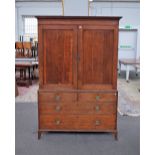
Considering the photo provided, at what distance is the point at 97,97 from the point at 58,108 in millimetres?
518

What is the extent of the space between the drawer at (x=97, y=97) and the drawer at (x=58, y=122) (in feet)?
0.90

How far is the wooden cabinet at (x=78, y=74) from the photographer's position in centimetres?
280

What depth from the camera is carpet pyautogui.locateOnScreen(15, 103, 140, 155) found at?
2635 millimetres

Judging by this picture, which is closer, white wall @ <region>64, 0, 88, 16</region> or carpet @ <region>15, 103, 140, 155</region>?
carpet @ <region>15, 103, 140, 155</region>

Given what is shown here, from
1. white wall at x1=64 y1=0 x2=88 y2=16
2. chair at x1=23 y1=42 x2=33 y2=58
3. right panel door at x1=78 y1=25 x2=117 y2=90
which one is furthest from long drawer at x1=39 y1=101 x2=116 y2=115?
chair at x1=23 y1=42 x2=33 y2=58

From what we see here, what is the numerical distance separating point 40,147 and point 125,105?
2.25 meters

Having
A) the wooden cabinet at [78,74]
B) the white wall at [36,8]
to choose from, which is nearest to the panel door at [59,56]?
the wooden cabinet at [78,74]

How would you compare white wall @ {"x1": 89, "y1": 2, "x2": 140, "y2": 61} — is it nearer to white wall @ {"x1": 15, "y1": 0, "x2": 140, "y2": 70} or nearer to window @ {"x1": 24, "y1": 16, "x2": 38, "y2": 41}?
white wall @ {"x1": 15, "y1": 0, "x2": 140, "y2": 70}

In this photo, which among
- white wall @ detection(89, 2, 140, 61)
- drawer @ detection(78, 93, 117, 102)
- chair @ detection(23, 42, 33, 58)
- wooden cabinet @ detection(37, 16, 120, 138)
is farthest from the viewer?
white wall @ detection(89, 2, 140, 61)

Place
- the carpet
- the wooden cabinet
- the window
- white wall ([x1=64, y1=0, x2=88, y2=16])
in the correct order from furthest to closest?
the window, white wall ([x1=64, y1=0, x2=88, y2=16]), the wooden cabinet, the carpet

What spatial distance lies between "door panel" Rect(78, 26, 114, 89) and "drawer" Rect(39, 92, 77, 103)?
166 mm

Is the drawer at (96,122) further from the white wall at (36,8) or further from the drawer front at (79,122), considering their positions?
the white wall at (36,8)

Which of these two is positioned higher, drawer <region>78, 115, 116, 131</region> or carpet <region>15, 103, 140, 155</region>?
drawer <region>78, 115, 116, 131</region>
